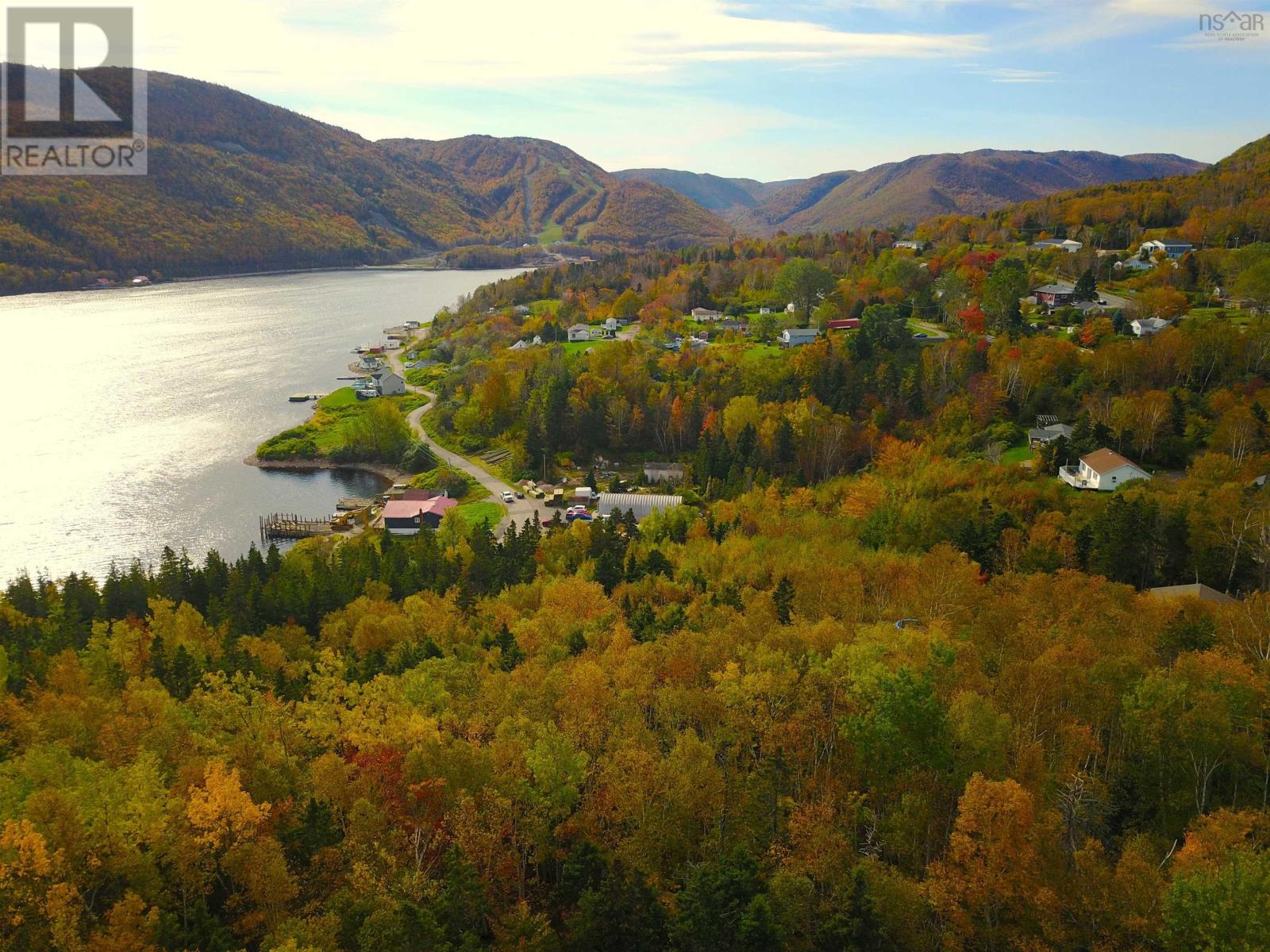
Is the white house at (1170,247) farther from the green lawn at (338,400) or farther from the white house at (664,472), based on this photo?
the green lawn at (338,400)

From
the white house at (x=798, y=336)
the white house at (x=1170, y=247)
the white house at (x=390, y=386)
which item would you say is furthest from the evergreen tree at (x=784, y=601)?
the white house at (x=1170, y=247)

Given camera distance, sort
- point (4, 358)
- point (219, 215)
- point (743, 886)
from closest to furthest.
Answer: point (743, 886) < point (4, 358) < point (219, 215)

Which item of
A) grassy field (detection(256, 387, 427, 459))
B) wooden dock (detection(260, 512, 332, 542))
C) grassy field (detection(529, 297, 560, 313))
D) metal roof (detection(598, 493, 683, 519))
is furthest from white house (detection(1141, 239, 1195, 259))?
wooden dock (detection(260, 512, 332, 542))

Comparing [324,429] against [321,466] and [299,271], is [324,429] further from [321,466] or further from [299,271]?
[299,271]

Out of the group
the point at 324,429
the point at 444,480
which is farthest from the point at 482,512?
the point at 324,429

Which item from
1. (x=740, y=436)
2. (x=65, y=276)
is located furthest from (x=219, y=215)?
(x=740, y=436)

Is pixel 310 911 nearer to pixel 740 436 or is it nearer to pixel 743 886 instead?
pixel 743 886
